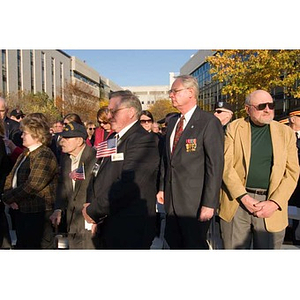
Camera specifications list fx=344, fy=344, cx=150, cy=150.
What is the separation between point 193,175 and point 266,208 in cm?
73

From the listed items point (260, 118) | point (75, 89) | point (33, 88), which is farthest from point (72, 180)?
point (33, 88)

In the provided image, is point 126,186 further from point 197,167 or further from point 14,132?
point 14,132

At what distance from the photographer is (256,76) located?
46.4 ft

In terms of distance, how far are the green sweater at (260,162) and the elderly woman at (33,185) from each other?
2.18 metres

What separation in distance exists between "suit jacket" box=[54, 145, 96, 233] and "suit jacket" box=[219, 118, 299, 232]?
4.70 feet

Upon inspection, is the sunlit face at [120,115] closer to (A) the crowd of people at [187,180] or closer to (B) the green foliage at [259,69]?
(A) the crowd of people at [187,180]

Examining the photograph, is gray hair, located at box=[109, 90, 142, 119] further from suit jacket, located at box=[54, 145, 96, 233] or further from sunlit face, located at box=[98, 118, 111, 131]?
sunlit face, located at box=[98, 118, 111, 131]

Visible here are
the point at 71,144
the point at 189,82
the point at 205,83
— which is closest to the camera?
the point at 189,82

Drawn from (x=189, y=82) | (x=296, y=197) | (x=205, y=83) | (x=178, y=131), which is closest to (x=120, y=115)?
(x=178, y=131)

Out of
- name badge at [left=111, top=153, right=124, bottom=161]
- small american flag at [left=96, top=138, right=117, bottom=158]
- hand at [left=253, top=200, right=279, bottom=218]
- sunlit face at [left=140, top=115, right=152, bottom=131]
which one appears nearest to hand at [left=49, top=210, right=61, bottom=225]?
small american flag at [left=96, top=138, right=117, bottom=158]

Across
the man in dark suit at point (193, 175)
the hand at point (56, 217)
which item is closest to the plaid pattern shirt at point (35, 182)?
the hand at point (56, 217)

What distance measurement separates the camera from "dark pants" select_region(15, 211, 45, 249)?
152 inches

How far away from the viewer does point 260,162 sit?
320cm

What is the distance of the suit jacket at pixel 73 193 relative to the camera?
3623 millimetres
